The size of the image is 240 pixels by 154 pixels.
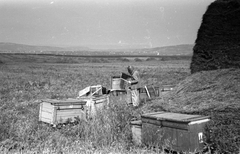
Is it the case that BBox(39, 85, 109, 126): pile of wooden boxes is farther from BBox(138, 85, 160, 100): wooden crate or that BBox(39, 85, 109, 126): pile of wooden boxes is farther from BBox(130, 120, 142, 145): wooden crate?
BBox(138, 85, 160, 100): wooden crate

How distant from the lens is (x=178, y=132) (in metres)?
5.43

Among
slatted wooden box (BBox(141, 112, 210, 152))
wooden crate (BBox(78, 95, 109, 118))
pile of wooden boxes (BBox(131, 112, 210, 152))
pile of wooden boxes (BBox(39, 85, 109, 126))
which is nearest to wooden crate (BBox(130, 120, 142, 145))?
pile of wooden boxes (BBox(131, 112, 210, 152))

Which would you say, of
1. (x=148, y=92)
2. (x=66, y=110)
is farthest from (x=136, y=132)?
(x=148, y=92)

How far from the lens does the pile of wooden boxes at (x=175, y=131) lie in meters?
5.30

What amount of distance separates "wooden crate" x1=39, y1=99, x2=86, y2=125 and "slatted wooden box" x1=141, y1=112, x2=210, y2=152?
3648mm

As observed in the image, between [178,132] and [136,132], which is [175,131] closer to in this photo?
[178,132]

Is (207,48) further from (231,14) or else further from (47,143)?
(47,143)

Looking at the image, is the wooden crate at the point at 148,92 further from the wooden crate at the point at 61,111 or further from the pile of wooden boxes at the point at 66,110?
the wooden crate at the point at 61,111

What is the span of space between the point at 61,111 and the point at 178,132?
4.60m

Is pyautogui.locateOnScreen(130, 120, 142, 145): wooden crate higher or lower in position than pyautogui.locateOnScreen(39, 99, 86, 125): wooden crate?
lower

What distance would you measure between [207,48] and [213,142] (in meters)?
4.39

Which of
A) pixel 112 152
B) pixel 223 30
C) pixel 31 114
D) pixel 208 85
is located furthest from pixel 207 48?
pixel 31 114

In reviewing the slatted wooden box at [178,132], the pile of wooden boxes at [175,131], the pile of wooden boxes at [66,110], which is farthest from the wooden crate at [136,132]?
the pile of wooden boxes at [66,110]

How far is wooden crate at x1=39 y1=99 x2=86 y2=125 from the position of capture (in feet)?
28.3
